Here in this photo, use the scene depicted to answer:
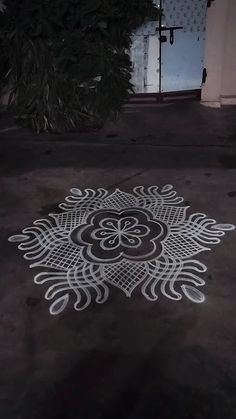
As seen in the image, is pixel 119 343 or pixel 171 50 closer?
pixel 119 343

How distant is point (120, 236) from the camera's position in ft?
11.4

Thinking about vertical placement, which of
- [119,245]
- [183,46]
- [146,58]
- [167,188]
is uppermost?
[183,46]

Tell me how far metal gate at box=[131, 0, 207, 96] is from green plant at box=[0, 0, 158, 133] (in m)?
0.29

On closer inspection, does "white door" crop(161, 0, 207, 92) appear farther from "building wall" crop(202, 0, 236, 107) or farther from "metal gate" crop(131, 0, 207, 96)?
"building wall" crop(202, 0, 236, 107)

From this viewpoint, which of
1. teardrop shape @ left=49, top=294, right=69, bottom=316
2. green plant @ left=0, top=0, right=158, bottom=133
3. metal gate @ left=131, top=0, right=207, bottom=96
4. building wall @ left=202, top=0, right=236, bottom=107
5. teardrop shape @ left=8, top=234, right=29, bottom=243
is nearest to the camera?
teardrop shape @ left=49, top=294, right=69, bottom=316

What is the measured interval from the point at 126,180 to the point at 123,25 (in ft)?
7.15

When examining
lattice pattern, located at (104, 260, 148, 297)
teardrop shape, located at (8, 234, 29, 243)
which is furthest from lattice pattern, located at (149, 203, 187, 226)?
teardrop shape, located at (8, 234, 29, 243)

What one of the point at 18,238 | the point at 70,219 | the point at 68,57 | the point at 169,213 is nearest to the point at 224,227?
the point at 169,213

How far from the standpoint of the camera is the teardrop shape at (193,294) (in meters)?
2.80

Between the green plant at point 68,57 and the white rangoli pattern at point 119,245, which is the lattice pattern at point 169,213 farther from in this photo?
the green plant at point 68,57

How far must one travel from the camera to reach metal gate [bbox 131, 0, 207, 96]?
18.0 ft

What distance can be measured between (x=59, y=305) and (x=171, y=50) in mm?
4267

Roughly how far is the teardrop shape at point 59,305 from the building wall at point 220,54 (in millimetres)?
4189

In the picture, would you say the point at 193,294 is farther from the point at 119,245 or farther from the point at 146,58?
the point at 146,58
